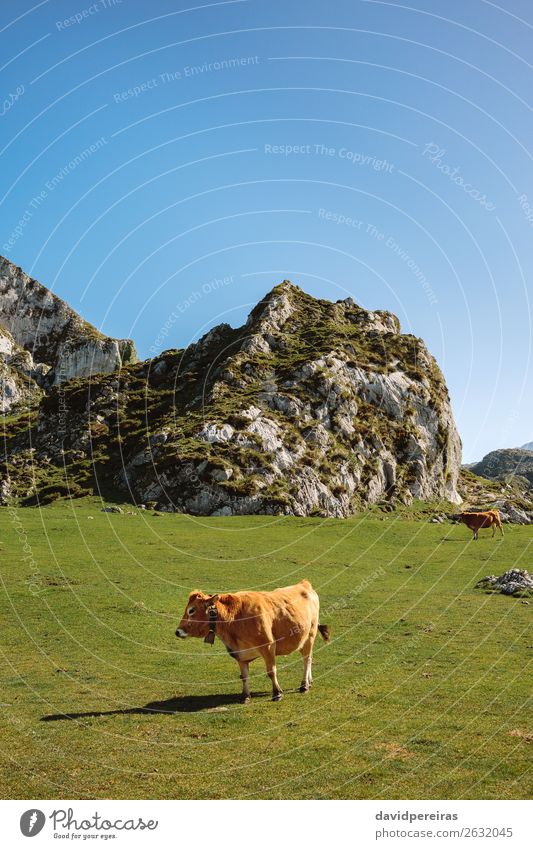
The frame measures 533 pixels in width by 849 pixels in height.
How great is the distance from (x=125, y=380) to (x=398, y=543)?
224ft

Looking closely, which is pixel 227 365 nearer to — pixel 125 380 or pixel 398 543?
pixel 125 380

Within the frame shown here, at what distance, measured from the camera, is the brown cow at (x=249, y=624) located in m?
14.5

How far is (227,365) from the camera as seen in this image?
318ft

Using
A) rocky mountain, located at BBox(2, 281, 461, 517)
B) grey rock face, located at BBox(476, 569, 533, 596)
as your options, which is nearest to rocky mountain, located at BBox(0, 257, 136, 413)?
rocky mountain, located at BBox(2, 281, 461, 517)

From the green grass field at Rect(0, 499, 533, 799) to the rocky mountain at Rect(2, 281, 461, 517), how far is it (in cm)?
3451

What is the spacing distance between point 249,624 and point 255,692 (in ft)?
9.67

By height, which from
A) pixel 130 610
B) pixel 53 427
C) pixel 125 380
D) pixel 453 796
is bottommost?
pixel 130 610

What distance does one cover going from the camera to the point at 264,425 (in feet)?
275

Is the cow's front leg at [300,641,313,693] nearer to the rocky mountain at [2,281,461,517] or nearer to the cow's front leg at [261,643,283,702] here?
the cow's front leg at [261,643,283,702]

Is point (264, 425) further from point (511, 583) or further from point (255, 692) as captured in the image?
point (255, 692)

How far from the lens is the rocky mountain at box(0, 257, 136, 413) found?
155m

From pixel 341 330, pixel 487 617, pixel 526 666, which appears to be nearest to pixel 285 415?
pixel 341 330

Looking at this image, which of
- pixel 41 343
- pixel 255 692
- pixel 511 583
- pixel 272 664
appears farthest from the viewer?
pixel 41 343

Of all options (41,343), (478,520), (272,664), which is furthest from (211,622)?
(41,343)
